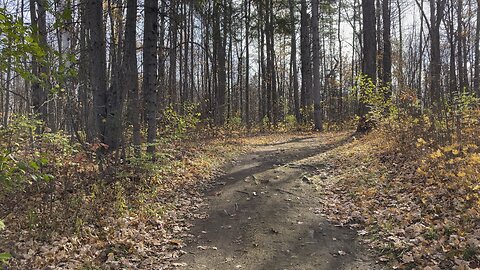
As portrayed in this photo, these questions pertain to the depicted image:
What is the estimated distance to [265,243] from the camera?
513cm

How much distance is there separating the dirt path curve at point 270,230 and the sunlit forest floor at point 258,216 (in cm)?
2

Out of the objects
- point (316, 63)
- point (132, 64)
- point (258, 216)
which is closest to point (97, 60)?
point (132, 64)

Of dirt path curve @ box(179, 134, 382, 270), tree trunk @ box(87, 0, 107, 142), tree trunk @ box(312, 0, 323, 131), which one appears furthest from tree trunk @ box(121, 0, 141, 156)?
tree trunk @ box(312, 0, 323, 131)

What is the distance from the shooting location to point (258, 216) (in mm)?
6082

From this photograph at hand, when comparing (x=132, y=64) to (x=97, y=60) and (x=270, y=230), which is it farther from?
(x=270, y=230)

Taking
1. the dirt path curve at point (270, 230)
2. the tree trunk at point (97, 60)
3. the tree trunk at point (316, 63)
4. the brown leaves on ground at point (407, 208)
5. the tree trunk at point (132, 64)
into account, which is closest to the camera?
the brown leaves on ground at point (407, 208)

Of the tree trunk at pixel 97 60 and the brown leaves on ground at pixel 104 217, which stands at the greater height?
the tree trunk at pixel 97 60

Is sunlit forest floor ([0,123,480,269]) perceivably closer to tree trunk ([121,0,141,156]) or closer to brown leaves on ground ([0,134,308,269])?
brown leaves on ground ([0,134,308,269])

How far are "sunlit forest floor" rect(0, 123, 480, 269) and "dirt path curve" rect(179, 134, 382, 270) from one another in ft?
0.06

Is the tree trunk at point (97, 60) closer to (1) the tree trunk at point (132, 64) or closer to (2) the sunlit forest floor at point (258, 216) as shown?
(1) the tree trunk at point (132, 64)

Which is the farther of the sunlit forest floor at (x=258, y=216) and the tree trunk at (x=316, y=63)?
the tree trunk at (x=316, y=63)

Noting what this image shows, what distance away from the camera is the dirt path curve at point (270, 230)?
15.1 feet

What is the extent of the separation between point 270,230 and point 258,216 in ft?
1.89

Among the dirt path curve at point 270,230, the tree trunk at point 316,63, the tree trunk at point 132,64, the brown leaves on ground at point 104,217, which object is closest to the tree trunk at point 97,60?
the tree trunk at point 132,64
